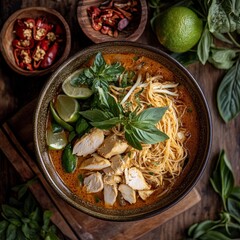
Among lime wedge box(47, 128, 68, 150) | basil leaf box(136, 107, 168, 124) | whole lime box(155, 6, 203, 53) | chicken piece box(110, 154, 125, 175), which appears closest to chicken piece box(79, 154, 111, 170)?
chicken piece box(110, 154, 125, 175)

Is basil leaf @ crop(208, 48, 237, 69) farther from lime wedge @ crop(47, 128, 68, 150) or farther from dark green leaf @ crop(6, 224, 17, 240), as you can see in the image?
dark green leaf @ crop(6, 224, 17, 240)

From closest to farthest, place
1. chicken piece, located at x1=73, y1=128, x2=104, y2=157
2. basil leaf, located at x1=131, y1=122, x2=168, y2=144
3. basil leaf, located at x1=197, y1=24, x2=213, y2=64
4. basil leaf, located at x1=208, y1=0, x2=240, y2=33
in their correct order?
basil leaf, located at x1=131, y1=122, x2=168, y2=144, chicken piece, located at x1=73, y1=128, x2=104, y2=157, basil leaf, located at x1=208, y1=0, x2=240, y2=33, basil leaf, located at x1=197, y1=24, x2=213, y2=64

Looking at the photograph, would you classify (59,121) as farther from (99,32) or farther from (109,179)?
(99,32)

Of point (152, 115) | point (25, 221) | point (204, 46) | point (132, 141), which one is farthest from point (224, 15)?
point (25, 221)

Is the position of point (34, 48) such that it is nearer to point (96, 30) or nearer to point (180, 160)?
point (96, 30)

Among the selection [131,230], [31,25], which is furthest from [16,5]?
[131,230]

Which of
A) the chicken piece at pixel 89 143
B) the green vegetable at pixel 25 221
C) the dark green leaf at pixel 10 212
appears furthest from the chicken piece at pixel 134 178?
the dark green leaf at pixel 10 212
